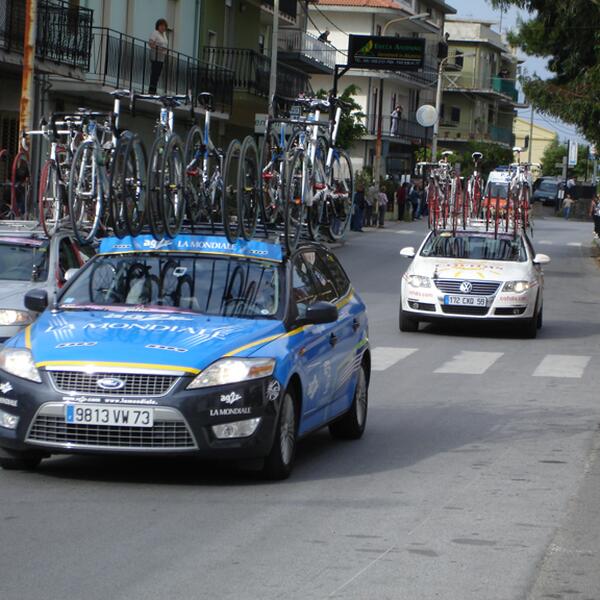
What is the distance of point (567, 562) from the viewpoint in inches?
312

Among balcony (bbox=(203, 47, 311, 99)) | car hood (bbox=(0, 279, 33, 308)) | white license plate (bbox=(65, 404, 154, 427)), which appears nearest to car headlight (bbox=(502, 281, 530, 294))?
car hood (bbox=(0, 279, 33, 308))

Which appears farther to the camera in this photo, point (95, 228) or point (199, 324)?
point (95, 228)

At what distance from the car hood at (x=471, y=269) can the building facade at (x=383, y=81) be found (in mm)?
61757

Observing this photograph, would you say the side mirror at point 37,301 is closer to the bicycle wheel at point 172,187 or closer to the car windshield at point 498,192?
the bicycle wheel at point 172,187

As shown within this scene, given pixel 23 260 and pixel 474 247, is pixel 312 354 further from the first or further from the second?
pixel 474 247

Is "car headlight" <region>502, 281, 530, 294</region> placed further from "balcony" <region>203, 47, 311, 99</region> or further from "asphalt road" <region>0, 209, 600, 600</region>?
"balcony" <region>203, 47, 311, 99</region>

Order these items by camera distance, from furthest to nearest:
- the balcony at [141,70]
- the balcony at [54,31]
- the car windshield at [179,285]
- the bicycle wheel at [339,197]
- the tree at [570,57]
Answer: the tree at [570,57], the balcony at [141,70], the balcony at [54,31], the bicycle wheel at [339,197], the car windshield at [179,285]

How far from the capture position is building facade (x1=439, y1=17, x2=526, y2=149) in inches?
4569

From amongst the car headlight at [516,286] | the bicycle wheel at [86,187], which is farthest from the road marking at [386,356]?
the bicycle wheel at [86,187]

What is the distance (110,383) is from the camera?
30.7 feet

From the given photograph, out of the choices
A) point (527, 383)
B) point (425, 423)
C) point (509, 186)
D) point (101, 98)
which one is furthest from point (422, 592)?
point (101, 98)

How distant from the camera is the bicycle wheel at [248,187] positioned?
470 inches

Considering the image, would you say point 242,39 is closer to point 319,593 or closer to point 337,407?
point 337,407

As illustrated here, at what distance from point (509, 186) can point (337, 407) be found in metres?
14.7
